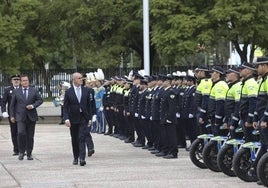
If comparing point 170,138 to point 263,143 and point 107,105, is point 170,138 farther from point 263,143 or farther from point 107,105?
point 107,105

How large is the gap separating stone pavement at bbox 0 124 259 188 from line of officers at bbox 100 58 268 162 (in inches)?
25.5

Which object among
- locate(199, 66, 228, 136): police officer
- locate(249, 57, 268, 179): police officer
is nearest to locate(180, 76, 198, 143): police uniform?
locate(199, 66, 228, 136): police officer

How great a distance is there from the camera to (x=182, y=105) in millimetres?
19328

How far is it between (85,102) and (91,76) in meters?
11.6

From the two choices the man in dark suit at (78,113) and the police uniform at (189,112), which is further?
the police uniform at (189,112)

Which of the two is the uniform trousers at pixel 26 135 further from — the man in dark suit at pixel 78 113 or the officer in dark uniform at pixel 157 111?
the officer in dark uniform at pixel 157 111

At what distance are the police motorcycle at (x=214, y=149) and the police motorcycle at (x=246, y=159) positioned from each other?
122 cm

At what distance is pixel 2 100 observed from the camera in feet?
64.3

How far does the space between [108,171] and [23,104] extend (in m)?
3.80

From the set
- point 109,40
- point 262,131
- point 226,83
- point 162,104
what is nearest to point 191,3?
point 109,40

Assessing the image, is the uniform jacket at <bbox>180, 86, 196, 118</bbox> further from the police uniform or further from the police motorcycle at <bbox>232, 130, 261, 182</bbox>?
the police motorcycle at <bbox>232, 130, 261, 182</bbox>

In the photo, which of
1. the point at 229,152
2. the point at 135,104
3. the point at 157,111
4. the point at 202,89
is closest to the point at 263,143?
the point at 229,152

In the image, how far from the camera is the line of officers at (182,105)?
12.8 m

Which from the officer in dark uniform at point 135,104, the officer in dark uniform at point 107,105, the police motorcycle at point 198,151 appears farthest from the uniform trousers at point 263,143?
the officer in dark uniform at point 107,105
